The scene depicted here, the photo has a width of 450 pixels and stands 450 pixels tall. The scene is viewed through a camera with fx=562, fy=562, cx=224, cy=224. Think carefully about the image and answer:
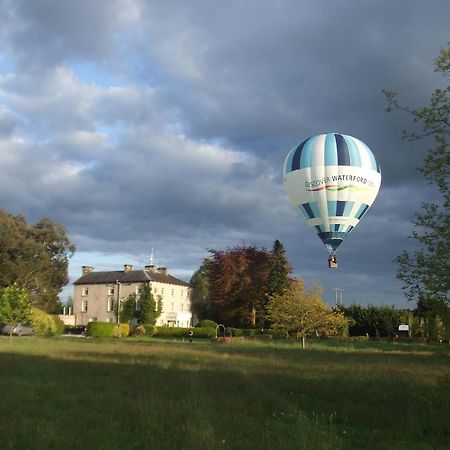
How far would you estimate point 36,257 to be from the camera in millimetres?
80812

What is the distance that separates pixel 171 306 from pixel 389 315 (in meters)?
35.2

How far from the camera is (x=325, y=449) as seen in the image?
309 inches

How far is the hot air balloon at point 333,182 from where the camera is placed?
29016mm

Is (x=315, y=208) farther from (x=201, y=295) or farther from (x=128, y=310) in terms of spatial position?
(x=201, y=295)

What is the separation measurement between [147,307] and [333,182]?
174 ft

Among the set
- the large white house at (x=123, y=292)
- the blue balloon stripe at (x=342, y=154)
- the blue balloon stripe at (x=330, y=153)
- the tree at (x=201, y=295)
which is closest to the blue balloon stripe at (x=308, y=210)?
the blue balloon stripe at (x=330, y=153)

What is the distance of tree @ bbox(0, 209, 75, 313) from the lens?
78.6 m

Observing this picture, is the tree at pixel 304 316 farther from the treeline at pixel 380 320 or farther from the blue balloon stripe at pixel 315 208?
the treeline at pixel 380 320

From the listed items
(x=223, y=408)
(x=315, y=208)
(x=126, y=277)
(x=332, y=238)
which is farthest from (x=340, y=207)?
(x=126, y=277)

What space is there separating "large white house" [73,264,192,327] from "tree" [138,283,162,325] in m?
2.12

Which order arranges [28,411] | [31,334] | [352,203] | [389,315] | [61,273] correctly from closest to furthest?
[28,411] → [352,203] → [31,334] → [389,315] → [61,273]

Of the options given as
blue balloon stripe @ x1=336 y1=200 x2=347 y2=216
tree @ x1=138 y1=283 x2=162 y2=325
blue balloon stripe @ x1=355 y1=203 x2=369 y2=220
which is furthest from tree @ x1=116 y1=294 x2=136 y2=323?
blue balloon stripe @ x1=336 y1=200 x2=347 y2=216

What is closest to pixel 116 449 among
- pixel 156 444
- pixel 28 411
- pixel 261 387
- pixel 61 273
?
pixel 156 444

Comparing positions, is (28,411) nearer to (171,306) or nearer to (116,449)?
(116,449)
